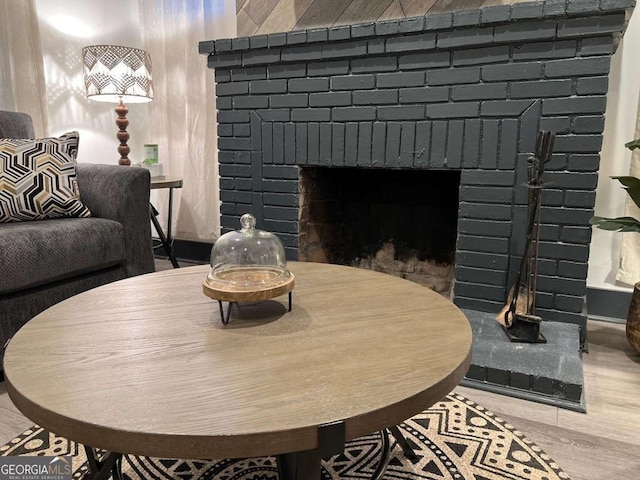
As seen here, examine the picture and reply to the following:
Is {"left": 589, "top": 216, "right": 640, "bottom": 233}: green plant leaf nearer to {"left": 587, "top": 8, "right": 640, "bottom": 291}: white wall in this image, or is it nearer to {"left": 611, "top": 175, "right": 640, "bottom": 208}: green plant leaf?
{"left": 611, "top": 175, "right": 640, "bottom": 208}: green plant leaf

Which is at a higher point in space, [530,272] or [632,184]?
[632,184]

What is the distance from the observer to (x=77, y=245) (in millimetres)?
1724

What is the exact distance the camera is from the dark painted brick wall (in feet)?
5.45

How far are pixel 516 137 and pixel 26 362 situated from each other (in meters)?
1.65

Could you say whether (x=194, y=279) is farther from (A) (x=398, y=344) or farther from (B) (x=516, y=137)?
(B) (x=516, y=137)

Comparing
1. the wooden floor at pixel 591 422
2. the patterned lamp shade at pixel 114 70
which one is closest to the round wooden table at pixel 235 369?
the wooden floor at pixel 591 422

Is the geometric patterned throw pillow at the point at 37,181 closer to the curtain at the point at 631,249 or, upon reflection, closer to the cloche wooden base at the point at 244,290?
the cloche wooden base at the point at 244,290

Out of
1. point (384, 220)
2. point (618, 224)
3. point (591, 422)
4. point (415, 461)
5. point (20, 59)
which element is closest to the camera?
point (415, 461)

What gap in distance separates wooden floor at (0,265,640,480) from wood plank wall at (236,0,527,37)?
1.37m

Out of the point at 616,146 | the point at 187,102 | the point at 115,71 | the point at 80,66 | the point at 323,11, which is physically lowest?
the point at 616,146

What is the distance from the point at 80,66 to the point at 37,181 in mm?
1403

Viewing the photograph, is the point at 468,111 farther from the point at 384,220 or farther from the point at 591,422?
the point at 591,422

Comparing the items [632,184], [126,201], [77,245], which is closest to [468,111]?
[632,184]

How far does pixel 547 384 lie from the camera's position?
4.76 ft
